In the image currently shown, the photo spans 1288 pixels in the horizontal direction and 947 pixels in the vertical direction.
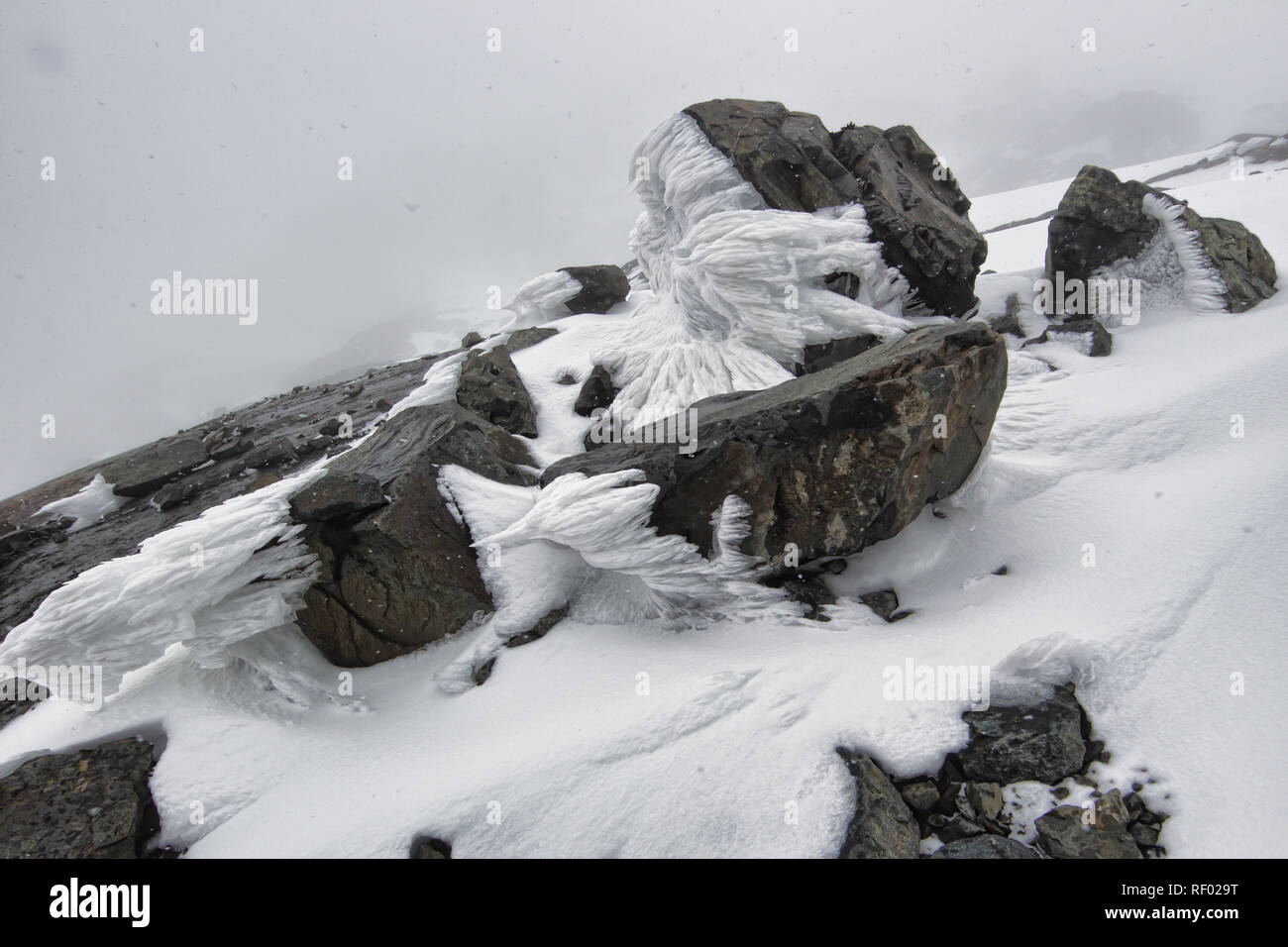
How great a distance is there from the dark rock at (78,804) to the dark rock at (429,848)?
152 centimetres

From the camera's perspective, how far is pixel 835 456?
399 centimetres

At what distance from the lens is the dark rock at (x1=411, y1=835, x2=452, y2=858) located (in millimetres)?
2885

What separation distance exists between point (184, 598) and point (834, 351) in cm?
609

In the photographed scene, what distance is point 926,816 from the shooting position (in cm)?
290

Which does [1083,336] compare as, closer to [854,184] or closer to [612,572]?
[854,184]

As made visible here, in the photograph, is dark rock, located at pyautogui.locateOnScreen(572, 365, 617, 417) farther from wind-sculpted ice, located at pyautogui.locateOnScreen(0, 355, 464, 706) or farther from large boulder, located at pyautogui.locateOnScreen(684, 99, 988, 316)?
wind-sculpted ice, located at pyautogui.locateOnScreen(0, 355, 464, 706)

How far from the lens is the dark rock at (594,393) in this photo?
6.98 meters

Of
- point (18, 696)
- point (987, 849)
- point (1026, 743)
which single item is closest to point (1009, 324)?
point (1026, 743)

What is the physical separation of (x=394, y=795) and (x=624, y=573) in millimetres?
1967

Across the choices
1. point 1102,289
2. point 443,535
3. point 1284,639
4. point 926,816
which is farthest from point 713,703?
point 1102,289

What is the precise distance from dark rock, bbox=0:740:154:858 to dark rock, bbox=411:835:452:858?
1.52 metres

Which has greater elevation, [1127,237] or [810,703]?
[1127,237]

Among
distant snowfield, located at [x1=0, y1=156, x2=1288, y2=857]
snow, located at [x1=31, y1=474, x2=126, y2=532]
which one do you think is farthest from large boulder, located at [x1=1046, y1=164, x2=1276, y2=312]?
snow, located at [x1=31, y1=474, x2=126, y2=532]

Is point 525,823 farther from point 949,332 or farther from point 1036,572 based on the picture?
point 949,332
